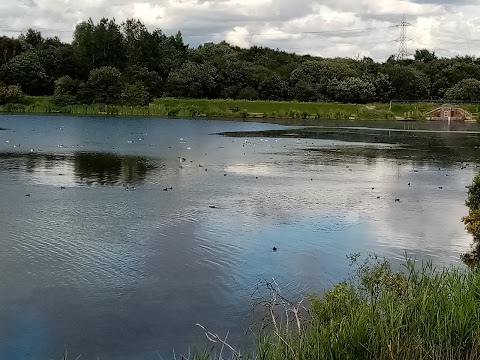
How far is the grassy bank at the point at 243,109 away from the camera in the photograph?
9119 centimetres

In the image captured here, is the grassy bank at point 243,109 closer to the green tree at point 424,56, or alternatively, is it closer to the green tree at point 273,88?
the green tree at point 273,88

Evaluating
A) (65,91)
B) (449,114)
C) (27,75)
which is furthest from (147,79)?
(449,114)

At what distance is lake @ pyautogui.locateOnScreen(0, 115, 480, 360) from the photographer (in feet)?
33.8

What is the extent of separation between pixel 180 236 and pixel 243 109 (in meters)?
83.3

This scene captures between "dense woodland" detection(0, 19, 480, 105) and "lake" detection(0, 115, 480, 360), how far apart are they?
62.8 m

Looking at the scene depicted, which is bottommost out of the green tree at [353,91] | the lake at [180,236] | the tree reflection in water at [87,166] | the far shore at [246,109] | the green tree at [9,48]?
the lake at [180,236]

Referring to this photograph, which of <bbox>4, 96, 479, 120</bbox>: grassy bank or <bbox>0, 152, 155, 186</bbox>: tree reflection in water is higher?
<bbox>4, 96, 479, 120</bbox>: grassy bank

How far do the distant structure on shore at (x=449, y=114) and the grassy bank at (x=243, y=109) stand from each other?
4.25 feet

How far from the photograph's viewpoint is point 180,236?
1634 cm

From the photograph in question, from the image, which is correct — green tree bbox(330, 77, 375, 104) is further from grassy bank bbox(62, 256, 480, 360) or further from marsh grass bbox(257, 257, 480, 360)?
marsh grass bbox(257, 257, 480, 360)

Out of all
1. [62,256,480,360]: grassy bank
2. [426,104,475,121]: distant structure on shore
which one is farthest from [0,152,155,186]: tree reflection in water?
[426,104,475,121]: distant structure on shore

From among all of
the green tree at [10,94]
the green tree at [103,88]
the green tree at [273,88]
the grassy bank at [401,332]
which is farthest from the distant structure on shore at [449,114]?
the grassy bank at [401,332]

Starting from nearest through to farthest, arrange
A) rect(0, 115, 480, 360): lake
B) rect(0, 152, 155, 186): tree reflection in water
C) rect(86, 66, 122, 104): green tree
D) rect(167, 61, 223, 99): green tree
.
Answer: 1. rect(0, 115, 480, 360): lake
2. rect(0, 152, 155, 186): tree reflection in water
3. rect(86, 66, 122, 104): green tree
4. rect(167, 61, 223, 99): green tree

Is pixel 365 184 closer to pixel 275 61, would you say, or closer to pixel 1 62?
pixel 1 62
